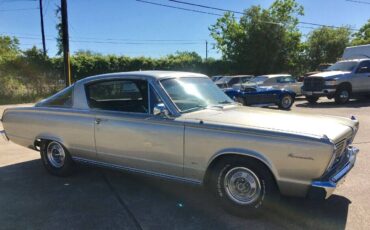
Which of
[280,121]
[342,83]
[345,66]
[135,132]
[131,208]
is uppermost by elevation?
[345,66]

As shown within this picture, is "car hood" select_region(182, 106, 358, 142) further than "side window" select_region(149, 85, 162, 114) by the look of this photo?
No

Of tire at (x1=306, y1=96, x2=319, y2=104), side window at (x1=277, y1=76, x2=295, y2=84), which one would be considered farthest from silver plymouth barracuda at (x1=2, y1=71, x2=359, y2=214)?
side window at (x1=277, y1=76, x2=295, y2=84)

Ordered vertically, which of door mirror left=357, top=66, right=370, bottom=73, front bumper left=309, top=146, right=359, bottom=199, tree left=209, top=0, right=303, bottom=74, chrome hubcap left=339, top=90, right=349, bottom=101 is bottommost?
front bumper left=309, top=146, right=359, bottom=199

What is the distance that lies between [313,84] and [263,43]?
1508 cm

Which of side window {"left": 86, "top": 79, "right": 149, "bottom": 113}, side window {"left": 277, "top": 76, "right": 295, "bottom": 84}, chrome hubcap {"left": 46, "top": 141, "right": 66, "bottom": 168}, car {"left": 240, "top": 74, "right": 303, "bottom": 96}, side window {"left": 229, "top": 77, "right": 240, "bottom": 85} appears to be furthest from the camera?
side window {"left": 229, "top": 77, "right": 240, "bottom": 85}

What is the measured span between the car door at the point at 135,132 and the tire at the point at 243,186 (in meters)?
0.51

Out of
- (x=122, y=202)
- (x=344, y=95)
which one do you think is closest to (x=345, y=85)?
(x=344, y=95)

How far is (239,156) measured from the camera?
12.9 feet

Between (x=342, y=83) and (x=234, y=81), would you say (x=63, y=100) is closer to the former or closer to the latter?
(x=234, y=81)

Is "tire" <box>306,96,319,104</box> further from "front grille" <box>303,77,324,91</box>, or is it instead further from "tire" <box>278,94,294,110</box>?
"tire" <box>278,94,294,110</box>

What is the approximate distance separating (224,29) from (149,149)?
3308 cm

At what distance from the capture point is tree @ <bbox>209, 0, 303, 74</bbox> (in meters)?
31.3

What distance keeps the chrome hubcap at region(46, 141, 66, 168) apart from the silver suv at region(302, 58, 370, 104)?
13694 millimetres

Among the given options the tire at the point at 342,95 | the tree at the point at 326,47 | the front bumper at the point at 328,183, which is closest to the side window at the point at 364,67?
the tire at the point at 342,95
